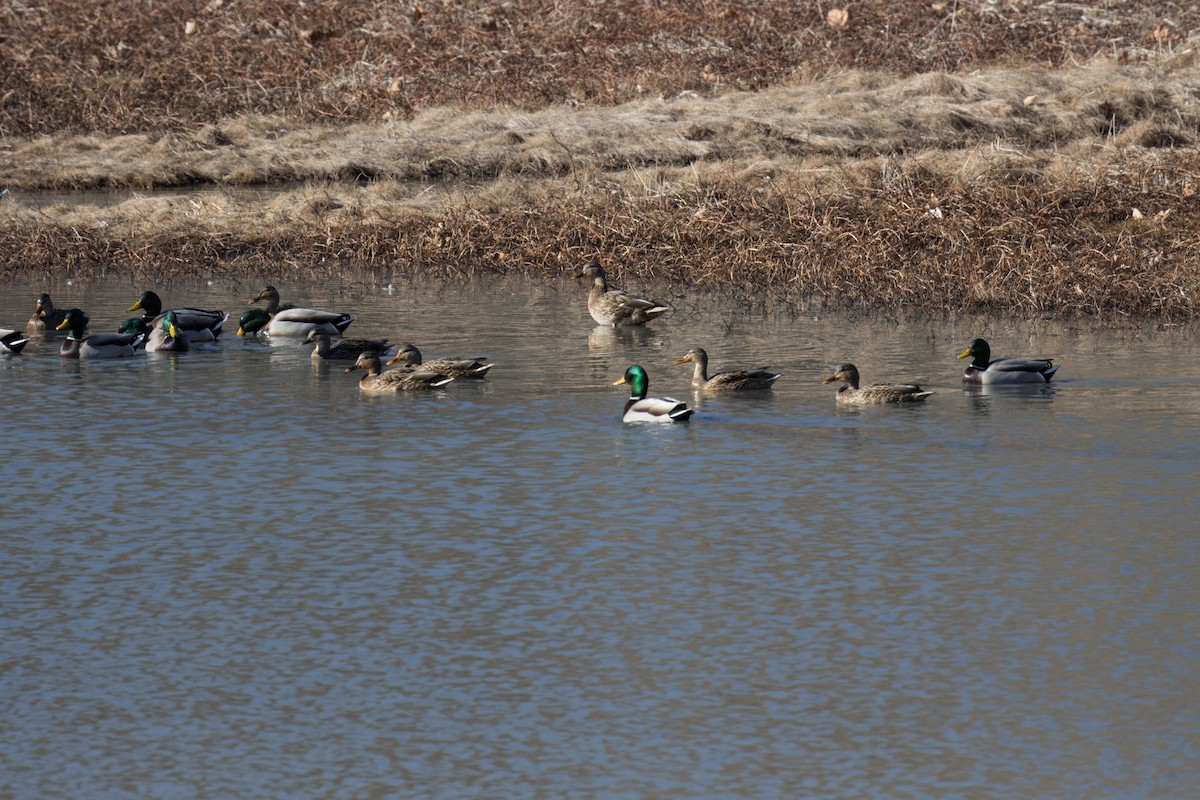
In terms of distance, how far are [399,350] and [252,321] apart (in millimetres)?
2740

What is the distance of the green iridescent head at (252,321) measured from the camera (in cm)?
1791

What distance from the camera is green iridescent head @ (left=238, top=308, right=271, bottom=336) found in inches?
705

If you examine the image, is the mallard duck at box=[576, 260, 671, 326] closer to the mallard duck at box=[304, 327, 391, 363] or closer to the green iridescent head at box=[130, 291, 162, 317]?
the mallard duck at box=[304, 327, 391, 363]

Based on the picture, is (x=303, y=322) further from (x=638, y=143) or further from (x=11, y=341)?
(x=638, y=143)

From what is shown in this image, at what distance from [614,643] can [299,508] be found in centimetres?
330

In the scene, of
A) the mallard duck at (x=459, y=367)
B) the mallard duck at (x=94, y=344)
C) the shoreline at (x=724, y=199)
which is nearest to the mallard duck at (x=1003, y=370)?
the shoreline at (x=724, y=199)

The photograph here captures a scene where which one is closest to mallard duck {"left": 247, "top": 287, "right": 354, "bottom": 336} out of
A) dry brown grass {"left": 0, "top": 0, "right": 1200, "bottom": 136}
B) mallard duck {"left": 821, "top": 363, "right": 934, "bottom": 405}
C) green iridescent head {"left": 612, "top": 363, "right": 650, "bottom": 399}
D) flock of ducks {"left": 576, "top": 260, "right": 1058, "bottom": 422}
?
flock of ducks {"left": 576, "top": 260, "right": 1058, "bottom": 422}

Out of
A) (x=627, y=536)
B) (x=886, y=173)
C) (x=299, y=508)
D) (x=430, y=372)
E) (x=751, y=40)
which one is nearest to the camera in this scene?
(x=627, y=536)

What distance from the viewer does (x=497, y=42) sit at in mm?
37469

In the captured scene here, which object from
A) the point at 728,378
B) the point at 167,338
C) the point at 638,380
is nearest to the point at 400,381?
the point at 638,380

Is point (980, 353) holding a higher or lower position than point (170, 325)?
lower

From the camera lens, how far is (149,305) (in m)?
18.5

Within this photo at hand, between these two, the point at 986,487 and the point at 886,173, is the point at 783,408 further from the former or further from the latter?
the point at 886,173

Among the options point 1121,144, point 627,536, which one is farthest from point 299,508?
point 1121,144
